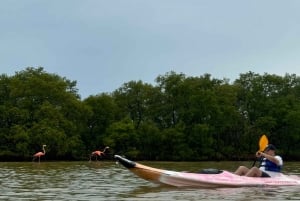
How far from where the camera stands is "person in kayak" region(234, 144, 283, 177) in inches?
640

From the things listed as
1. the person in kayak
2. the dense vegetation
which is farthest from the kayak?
the dense vegetation

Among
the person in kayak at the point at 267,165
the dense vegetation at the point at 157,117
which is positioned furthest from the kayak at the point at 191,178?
the dense vegetation at the point at 157,117

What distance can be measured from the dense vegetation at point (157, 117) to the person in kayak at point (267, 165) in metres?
36.6

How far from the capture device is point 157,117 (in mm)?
62438

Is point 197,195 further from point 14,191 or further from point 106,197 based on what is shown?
point 14,191

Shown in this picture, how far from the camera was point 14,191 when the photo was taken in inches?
538

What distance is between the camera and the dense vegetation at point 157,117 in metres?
53.6

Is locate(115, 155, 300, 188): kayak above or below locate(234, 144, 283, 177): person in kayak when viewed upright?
below

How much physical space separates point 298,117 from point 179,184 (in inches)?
1778

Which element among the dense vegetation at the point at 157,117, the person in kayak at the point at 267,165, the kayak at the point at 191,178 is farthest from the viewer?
the dense vegetation at the point at 157,117

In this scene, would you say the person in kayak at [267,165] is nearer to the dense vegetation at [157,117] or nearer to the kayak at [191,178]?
the kayak at [191,178]

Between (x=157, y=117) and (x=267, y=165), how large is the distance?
151 ft

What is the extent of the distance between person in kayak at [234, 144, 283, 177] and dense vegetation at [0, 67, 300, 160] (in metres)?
36.6

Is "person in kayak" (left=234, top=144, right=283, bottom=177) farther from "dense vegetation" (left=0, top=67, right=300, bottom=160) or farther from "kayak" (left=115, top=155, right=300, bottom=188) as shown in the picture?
"dense vegetation" (left=0, top=67, right=300, bottom=160)
